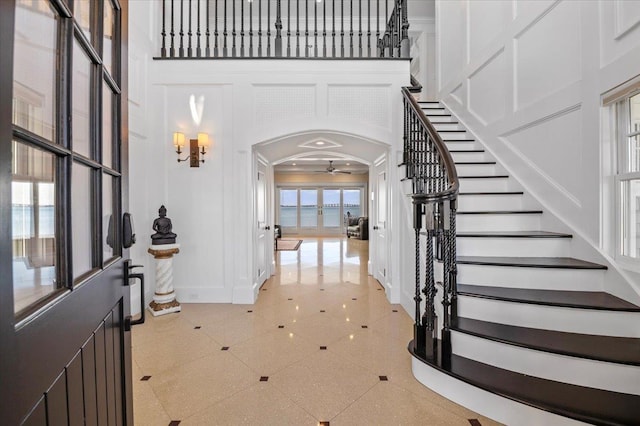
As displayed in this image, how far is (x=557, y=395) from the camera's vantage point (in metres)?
Result: 1.72

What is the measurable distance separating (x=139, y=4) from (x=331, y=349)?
4.82m

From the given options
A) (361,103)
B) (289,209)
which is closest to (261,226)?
(361,103)

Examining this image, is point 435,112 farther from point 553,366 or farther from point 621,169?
point 553,366

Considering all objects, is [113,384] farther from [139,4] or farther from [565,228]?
[139,4]

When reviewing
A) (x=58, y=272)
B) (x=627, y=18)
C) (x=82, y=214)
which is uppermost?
(x=627, y=18)

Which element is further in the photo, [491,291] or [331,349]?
[331,349]

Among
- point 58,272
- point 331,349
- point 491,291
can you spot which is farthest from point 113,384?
point 491,291

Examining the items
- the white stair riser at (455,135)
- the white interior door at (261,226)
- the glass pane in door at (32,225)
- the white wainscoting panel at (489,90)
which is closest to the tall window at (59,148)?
the glass pane in door at (32,225)

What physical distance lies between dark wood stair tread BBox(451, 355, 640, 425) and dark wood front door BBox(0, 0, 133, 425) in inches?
79.6

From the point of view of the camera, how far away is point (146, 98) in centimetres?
405

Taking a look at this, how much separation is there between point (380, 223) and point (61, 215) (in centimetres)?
476

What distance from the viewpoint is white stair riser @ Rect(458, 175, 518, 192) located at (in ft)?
11.4

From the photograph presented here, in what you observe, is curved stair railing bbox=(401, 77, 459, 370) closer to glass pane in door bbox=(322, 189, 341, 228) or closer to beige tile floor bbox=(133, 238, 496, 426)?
beige tile floor bbox=(133, 238, 496, 426)

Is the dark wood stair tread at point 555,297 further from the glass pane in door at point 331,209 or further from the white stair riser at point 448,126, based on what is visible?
the glass pane in door at point 331,209
